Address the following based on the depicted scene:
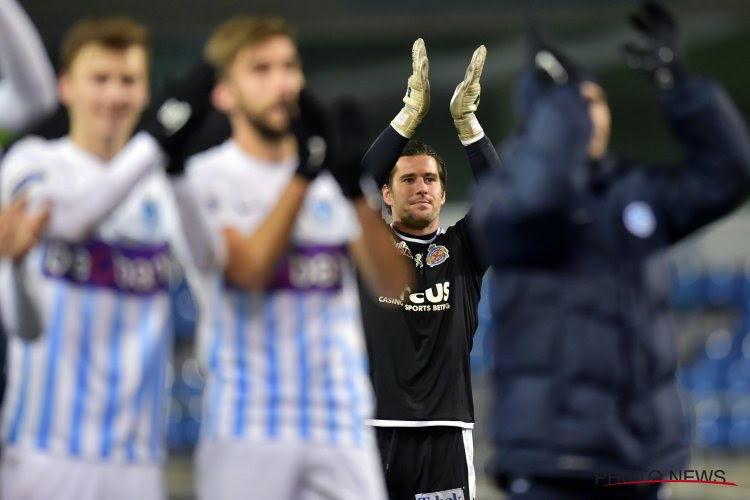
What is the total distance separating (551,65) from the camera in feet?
12.9

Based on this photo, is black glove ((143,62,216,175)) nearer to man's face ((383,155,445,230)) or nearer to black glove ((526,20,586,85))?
black glove ((526,20,586,85))

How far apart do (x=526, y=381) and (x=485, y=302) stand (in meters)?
10.7

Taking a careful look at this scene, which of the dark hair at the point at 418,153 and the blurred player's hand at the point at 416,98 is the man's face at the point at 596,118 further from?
the dark hair at the point at 418,153

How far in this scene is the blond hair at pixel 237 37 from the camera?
4.14 m

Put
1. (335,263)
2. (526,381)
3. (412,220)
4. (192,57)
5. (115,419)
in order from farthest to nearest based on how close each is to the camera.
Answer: (192,57) < (412,220) < (115,419) < (335,263) < (526,381)

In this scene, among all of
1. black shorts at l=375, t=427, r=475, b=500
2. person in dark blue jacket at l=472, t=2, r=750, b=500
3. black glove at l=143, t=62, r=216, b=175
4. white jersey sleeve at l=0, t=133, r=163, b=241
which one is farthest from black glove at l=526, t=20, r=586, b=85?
black shorts at l=375, t=427, r=475, b=500

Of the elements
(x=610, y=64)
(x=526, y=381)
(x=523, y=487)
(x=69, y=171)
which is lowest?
(x=523, y=487)

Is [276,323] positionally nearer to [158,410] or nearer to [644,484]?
[158,410]

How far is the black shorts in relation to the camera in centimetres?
527

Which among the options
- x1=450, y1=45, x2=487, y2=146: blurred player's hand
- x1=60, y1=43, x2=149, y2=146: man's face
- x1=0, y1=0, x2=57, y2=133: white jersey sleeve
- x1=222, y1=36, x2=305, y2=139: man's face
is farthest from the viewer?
x1=450, y1=45, x2=487, y2=146: blurred player's hand

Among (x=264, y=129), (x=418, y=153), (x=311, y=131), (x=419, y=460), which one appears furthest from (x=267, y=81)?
(x=419, y=460)

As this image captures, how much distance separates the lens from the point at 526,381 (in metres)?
3.94

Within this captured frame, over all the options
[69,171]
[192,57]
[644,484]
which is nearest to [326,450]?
[644,484]

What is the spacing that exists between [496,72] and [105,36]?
43.0ft
